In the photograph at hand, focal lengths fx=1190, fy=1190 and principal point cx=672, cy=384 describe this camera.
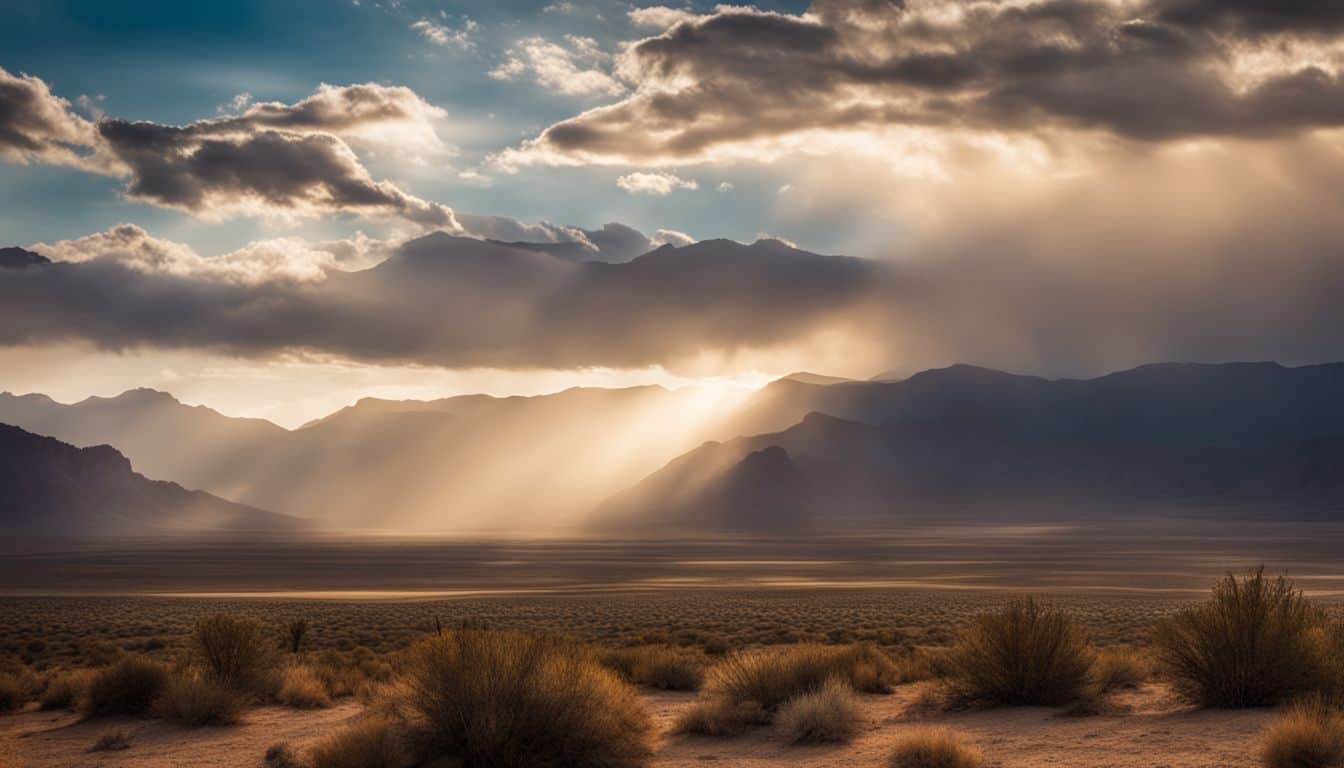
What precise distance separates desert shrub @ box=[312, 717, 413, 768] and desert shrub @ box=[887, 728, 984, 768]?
6530 mm

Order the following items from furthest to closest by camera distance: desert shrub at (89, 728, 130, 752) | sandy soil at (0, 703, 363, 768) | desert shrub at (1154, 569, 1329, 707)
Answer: desert shrub at (89, 728, 130, 752) → sandy soil at (0, 703, 363, 768) → desert shrub at (1154, 569, 1329, 707)

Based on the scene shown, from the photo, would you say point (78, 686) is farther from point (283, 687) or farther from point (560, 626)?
point (560, 626)

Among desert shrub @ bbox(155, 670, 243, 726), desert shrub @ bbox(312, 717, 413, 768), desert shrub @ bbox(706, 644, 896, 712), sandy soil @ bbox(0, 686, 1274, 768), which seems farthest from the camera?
desert shrub @ bbox(155, 670, 243, 726)

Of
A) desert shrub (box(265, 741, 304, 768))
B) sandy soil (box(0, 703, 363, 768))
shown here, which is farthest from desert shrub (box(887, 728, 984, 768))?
sandy soil (box(0, 703, 363, 768))

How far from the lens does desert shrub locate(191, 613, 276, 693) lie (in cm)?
2308

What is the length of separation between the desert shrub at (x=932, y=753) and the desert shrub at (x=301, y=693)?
1235 cm

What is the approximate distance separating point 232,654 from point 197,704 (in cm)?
238

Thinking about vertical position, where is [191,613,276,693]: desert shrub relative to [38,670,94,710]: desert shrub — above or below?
above

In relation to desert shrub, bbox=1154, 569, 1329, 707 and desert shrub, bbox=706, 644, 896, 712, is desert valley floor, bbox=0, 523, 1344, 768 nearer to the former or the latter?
desert shrub, bbox=1154, 569, 1329, 707

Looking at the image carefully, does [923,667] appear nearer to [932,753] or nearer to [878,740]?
[878,740]

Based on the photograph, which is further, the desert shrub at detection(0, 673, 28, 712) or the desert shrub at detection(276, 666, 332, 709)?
the desert shrub at detection(0, 673, 28, 712)

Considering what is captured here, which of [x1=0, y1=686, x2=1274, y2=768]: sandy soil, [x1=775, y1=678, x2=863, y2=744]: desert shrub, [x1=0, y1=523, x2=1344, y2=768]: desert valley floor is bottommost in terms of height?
[x1=0, y1=523, x2=1344, y2=768]: desert valley floor

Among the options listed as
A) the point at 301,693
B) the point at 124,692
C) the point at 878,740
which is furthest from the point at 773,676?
the point at 124,692

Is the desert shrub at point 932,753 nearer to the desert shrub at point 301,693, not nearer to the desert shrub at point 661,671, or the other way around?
the desert shrub at point 661,671
